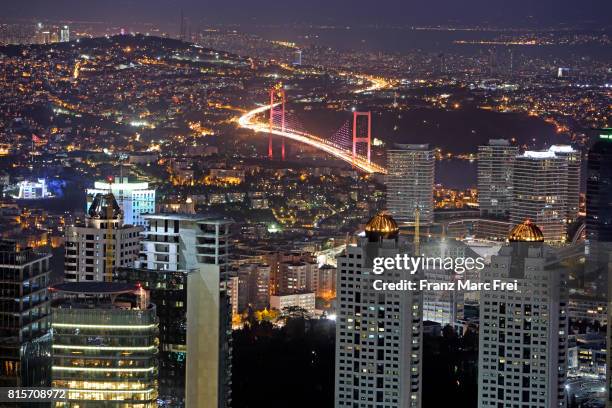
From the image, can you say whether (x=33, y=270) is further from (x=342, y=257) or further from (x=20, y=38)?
(x=20, y=38)

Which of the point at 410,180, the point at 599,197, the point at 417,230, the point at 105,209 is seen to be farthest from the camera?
Result: the point at 410,180

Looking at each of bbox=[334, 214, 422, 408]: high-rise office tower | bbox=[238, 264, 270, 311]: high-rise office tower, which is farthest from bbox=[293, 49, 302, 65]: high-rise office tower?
bbox=[334, 214, 422, 408]: high-rise office tower

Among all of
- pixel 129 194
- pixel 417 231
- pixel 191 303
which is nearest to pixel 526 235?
pixel 191 303

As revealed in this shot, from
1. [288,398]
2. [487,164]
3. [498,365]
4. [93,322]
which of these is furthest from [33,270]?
[487,164]

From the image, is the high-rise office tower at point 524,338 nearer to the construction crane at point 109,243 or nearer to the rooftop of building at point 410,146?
the construction crane at point 109,243

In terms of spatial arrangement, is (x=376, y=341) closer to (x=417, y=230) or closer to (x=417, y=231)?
(x=417, y=231)

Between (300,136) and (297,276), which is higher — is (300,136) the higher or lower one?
the higher one

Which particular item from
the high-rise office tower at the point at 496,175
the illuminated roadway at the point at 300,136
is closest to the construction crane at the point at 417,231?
the high-rise office tower at the point at 496,175
